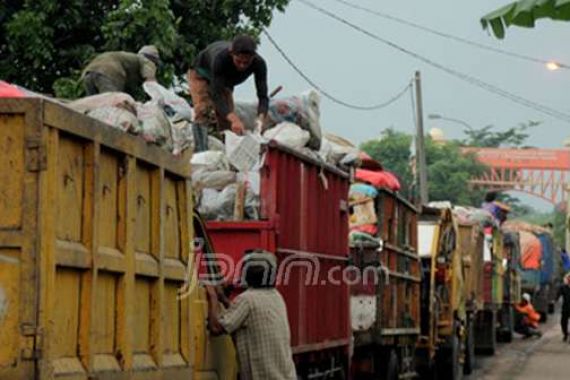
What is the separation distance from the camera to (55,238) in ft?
21.8

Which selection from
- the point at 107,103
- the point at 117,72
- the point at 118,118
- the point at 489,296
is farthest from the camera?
the point at 489,296

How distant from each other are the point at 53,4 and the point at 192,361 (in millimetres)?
12895

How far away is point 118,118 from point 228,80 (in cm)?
490

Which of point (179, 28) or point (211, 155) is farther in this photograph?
point (179, 28)

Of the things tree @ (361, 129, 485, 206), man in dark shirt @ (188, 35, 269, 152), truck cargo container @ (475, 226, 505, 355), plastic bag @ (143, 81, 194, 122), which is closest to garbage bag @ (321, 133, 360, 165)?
man in dark shirt @ (188, 35, 269, 152)

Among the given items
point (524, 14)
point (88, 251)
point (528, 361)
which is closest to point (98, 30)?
point (528, 361)

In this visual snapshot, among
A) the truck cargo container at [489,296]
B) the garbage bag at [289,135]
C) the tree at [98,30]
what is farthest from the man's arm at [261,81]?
the truck cargo container at [489,296]

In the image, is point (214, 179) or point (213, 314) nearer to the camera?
point (213, 314)

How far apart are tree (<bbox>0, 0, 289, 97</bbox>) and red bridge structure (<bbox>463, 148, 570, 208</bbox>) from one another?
87427 millimetres

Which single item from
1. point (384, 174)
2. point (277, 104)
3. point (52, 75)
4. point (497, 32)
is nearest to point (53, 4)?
point (52, 75)

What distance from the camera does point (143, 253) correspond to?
8.03 metres

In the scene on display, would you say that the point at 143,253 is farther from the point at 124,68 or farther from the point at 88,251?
the point at 124,68

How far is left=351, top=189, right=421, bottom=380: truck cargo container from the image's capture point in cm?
1570

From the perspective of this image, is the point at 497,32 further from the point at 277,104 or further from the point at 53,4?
the point at 53,4
